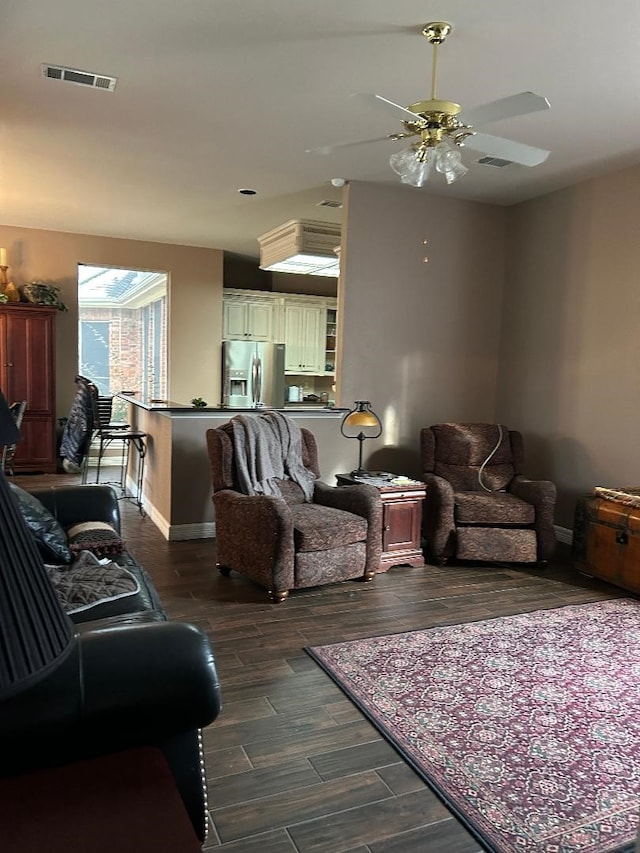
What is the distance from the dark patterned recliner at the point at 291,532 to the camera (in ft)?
11.8

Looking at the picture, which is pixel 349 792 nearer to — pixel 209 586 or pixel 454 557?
pixel 209 586

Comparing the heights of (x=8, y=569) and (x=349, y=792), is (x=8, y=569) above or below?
Result: above

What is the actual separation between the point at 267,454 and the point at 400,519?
1038 millimetres

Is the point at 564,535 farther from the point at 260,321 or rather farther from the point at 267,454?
the point at 260,321

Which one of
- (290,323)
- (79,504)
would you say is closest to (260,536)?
(79,504)

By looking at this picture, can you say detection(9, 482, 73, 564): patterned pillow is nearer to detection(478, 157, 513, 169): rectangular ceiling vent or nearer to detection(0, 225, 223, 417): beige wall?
detection(478, 157, 513, 169): rectangular ceiling vent

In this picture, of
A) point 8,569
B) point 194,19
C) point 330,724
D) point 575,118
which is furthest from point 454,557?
point 8,569

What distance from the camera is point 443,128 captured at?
272 cm

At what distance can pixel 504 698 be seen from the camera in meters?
2.63

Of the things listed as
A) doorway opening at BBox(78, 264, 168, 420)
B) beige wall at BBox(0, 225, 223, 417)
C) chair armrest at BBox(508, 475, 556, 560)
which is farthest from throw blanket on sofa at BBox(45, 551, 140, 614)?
doorway opening at BBox(78, 264, 168, 420)

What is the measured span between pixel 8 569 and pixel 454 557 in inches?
164

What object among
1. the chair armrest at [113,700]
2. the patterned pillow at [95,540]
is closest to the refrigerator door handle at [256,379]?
the patterned pillow at [95,540]

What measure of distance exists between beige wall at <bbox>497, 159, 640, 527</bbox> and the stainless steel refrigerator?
3.45 metres

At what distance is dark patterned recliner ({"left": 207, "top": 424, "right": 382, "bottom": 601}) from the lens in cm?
361
